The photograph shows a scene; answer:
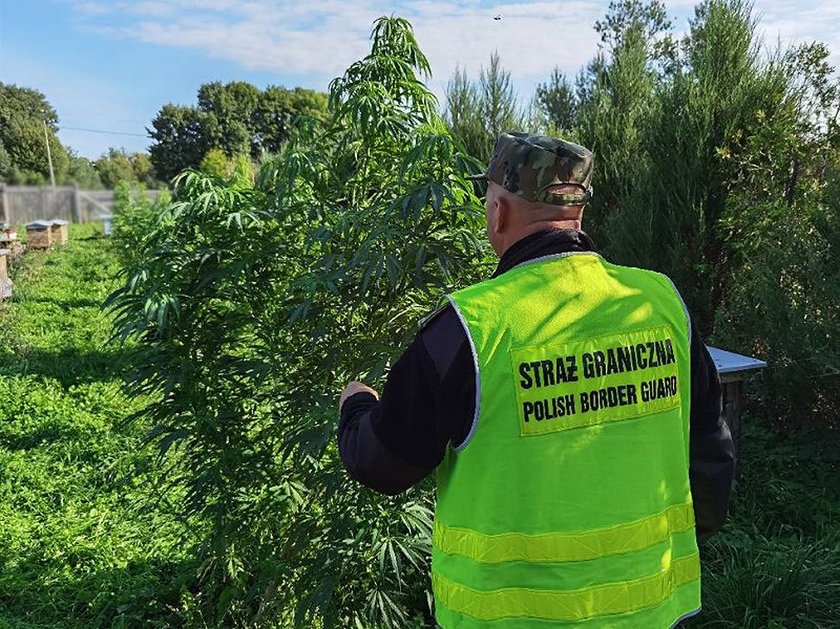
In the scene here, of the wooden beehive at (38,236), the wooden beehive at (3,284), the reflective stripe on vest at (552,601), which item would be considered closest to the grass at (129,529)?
the reflective stripe on vest at (552,601)

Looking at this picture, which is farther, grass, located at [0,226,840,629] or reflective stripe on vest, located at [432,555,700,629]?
grass, located at [0,226,840,629]

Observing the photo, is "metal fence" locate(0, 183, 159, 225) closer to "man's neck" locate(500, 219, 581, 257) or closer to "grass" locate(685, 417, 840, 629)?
"man's neck" locate(500, 219, 581, 257)

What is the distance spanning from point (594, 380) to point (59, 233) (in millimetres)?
17331

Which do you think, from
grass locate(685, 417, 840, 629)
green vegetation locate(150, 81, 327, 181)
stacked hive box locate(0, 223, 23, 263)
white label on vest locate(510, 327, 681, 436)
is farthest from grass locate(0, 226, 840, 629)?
stacked hive box locate(0, 223, 23, 263)

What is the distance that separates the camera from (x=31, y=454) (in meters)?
5.27

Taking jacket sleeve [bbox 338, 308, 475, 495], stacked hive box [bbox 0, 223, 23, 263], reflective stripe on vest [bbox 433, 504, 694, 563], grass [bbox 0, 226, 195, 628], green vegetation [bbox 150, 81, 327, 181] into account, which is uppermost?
green vegetation [bbox 150, 81, 327, 181]

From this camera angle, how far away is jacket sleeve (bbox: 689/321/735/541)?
1519 mm

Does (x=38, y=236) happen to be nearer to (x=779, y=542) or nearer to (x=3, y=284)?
(x=3, y=284)

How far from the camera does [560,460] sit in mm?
1261

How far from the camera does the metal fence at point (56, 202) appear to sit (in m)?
2.59

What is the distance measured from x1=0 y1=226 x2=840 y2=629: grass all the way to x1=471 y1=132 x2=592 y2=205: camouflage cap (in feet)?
6.17

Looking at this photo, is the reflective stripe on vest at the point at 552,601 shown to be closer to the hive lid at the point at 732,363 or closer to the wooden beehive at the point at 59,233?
the hive lid at the point at 732,363

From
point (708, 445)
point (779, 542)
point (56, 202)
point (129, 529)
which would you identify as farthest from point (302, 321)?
point (779, 542)

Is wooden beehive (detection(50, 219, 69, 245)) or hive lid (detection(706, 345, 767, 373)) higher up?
wooden beehive (detection(50, 219, 69, 245))
